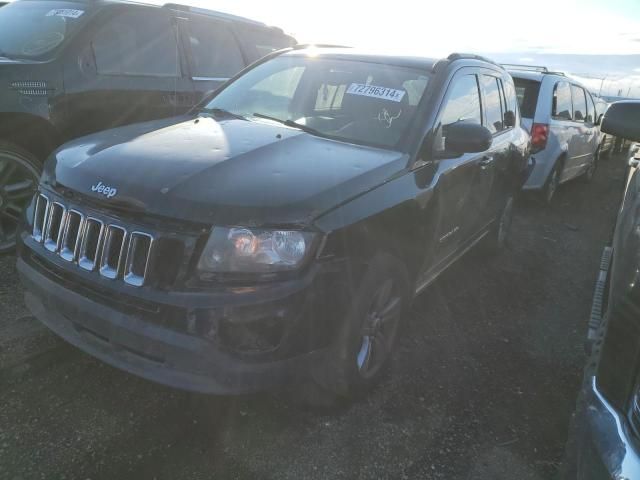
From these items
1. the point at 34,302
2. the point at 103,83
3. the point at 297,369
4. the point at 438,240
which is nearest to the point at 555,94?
the point at 438,240

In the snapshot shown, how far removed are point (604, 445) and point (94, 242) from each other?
206 centimetres

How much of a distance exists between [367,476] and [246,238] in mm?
1215

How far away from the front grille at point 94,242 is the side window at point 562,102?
647 cm

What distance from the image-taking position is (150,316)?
82.9 inches

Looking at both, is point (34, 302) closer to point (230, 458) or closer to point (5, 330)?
point (5, 330)

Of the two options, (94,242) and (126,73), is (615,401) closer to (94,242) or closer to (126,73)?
(94,242)

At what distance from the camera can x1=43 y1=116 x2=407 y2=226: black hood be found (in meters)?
2.14

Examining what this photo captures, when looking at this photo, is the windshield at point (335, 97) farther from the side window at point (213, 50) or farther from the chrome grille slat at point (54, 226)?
the side window at point (213, 50)

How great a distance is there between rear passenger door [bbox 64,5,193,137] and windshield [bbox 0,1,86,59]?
18 cm

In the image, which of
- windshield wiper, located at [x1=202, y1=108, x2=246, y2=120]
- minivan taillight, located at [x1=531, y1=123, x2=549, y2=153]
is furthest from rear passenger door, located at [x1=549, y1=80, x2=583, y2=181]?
windshield wiper, located at [x1=202, y1=108, x2=246, y2=120]

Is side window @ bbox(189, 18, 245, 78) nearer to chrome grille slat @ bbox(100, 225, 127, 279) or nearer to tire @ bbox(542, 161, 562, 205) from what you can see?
chrome grille slat @ bbox(100, 225, 127, 279)

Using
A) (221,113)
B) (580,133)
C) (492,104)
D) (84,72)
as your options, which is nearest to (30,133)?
(84,72)

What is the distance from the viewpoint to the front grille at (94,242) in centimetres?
215

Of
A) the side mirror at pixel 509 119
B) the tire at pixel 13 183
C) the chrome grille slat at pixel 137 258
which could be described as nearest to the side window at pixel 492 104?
the side mirror at pixel 509 119
